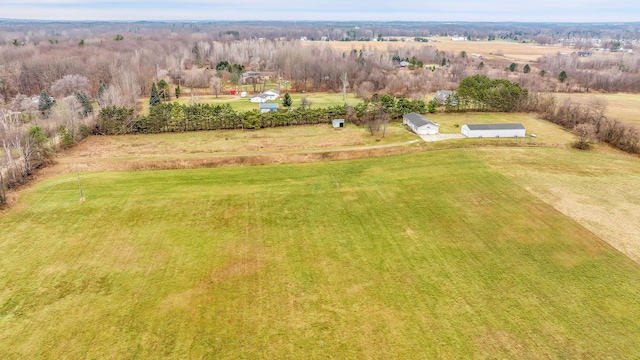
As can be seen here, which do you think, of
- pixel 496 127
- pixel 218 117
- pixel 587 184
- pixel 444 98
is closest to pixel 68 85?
pixel 218 117

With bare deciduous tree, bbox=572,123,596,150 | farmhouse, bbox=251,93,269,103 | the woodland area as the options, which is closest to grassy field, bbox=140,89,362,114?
farmhouse, bbox=251,93,269,103

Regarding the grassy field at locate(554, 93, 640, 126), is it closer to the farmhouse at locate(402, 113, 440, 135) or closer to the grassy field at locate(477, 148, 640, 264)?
the grassy field at locate(477, 148, 640, 264)

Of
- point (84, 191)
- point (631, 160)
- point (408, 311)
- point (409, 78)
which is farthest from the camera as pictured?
point (409, 78)

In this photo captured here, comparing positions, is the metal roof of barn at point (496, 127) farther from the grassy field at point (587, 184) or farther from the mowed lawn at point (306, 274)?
the mowed lawn at point (306, 274)

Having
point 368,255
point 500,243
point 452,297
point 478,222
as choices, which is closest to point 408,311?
point 452,297

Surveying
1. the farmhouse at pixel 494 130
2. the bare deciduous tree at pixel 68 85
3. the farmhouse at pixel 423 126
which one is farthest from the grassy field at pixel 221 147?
the bare deciduous tree at pixel 68 85

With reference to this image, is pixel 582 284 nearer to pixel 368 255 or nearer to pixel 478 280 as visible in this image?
pixel 478 280
